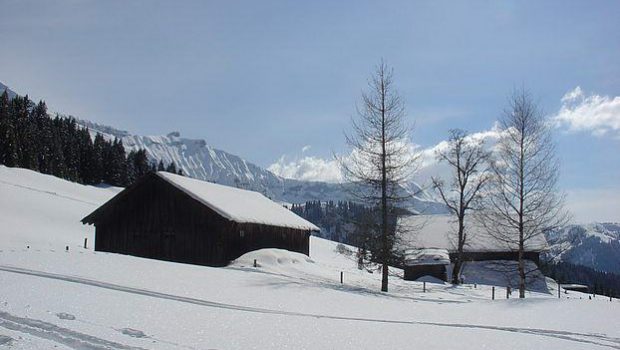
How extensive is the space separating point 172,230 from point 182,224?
866 millimetres

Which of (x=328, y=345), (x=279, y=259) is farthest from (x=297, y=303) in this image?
(x=279, y=259)

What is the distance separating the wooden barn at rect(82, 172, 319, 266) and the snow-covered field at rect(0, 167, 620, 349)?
720 centimetres

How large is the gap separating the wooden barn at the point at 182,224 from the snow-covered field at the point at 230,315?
23.6 ft

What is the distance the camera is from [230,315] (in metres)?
12.6

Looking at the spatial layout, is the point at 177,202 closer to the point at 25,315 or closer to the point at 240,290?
the point at 240,290

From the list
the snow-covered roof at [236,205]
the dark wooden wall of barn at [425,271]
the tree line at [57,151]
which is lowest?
the dark wooden wall of barn at [425,271]

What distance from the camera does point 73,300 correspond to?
487 inches

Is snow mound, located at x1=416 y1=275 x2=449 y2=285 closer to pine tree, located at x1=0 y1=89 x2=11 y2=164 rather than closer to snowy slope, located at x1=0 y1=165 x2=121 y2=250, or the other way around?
snowy slope, located at x1=0 y1=165 x2=121 y2=250

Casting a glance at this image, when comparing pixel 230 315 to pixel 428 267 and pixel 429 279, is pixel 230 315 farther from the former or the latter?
pixel 428 267

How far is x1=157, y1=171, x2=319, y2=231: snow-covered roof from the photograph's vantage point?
30.8m

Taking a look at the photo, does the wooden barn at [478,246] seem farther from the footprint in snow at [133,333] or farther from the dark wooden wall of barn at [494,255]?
the footprint in snow at [133,333]

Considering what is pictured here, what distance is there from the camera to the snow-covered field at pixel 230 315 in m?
9.76

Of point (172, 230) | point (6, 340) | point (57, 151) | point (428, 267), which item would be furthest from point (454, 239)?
point (57, 151)

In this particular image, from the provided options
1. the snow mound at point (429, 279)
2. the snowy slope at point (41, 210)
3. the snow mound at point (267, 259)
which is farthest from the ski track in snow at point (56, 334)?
the snow mound at point (429, 279)
